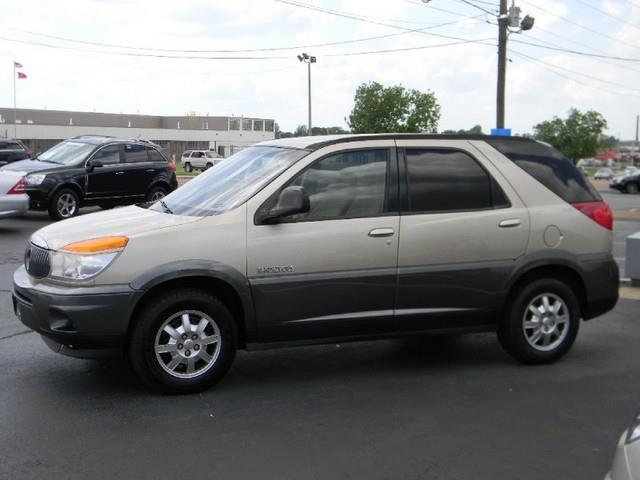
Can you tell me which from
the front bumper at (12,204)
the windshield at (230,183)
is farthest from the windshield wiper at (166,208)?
the front bumper at (12,204)

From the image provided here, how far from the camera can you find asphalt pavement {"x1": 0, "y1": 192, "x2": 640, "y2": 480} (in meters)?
4.21

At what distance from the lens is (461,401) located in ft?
17.5

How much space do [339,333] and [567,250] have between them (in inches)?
77.8

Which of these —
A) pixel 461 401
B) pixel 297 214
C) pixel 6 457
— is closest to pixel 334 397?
pixel 461 401

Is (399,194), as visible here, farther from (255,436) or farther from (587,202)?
(255,436)

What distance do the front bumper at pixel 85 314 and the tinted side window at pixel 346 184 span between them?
1353mm

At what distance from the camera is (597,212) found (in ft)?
20.7

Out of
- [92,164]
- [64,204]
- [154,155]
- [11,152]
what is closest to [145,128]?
[11,152]

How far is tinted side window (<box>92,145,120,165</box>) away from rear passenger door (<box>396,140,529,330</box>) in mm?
12016

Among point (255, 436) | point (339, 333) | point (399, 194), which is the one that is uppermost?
point (399, 194)

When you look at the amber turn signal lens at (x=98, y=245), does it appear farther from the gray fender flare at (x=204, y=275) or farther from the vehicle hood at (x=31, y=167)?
the vehicle hood at (x=31, y=167)

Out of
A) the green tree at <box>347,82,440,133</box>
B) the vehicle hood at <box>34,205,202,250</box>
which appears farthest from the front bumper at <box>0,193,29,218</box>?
the green tree at <box>347,82,440,133</box>

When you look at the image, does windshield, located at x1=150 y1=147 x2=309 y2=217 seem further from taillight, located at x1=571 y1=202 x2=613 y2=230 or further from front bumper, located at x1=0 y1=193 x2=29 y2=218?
front bumper, located at x1=0 y1=193 x2=29 y2=218

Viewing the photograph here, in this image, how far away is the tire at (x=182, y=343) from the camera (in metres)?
5.18
